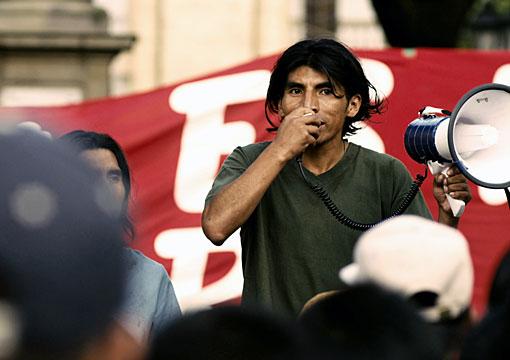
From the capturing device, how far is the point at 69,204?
1.21 meters

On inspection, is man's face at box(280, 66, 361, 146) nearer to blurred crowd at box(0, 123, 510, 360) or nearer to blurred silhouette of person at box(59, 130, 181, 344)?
blurred silhouette of person at box(59, 130, 181, 344)

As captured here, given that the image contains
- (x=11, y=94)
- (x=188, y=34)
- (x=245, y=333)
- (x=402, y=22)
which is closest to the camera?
(x=245, y=333)

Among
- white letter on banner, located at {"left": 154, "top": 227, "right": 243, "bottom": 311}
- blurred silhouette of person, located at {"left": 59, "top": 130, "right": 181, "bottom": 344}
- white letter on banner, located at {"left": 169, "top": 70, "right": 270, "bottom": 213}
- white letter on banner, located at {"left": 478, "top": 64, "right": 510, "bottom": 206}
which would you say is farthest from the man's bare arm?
white letter on banner, located at {"left": 478, "top": 64, "right": 510, "bottom": 206}

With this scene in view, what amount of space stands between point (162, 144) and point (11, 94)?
312 cm

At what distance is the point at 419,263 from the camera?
196 cm

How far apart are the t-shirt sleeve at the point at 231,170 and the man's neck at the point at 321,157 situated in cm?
17

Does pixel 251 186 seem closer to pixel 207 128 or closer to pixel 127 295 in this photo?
pixel 127 295

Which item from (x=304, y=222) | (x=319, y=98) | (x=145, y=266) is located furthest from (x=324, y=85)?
(x=145, y=266)

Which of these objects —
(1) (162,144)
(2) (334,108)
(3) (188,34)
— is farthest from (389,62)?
(3) (188,34)

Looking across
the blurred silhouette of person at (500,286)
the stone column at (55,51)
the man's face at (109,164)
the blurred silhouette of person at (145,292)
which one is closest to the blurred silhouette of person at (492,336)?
the blurred silhouette of person at (500,286)

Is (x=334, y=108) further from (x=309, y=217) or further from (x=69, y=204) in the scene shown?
(x=69, y=204)

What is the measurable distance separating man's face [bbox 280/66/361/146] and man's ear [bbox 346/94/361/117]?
0.15 feet

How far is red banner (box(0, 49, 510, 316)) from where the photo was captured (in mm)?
6539

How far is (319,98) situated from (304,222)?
0.38m
